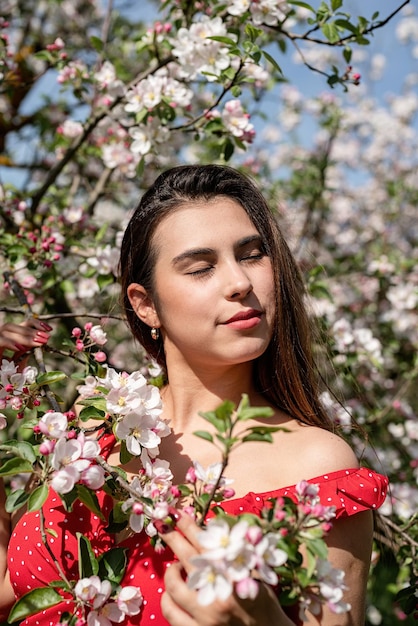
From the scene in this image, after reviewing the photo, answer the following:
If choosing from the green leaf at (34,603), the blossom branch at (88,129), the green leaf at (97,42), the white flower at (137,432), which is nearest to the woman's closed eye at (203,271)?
the white flower at (137,432)

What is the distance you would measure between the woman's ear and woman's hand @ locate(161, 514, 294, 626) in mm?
728

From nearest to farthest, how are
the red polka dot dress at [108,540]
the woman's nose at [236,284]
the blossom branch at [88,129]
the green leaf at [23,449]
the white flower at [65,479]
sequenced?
the white flower at [65,479] → the green leaf at [23,449] → the red polka dot dress at [108,540] → the woman's nose at [236,284] → the blossom branch at [88,129]

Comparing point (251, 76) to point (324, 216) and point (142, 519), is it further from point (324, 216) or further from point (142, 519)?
point (324, 216)

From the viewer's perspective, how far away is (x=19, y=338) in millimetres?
1655

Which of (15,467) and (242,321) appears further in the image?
(242,321)

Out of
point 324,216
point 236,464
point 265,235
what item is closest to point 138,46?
point 265,235

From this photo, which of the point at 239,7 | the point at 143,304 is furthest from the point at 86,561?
the point at 239,7

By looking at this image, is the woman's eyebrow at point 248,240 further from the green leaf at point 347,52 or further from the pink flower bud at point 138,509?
the green leaf at point 347,52

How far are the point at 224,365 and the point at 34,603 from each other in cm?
65

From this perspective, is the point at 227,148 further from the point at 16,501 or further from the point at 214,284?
the point at 16,501

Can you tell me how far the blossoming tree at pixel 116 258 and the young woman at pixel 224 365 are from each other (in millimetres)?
145

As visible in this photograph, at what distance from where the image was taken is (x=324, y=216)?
15.8 ft

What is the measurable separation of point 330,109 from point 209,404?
3.07 meters

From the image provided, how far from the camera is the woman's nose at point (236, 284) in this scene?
145cm
